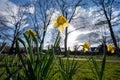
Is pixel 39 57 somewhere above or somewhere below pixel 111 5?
below

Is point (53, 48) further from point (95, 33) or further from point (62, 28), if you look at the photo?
point (95, 33)

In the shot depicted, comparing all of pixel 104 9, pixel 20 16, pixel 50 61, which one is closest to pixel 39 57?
pixel 50 61

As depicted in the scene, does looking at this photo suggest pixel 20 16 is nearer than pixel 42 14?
No

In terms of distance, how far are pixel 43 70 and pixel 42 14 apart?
32.1 meters

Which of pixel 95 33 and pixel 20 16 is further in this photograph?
pixel 95 33

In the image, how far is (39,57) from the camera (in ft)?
5.58

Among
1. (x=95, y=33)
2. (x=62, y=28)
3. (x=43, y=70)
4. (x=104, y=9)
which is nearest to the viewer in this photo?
(x=43, y=70)

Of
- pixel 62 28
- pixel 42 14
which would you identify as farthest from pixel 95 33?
pixel 62 28

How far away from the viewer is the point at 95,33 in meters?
45.4

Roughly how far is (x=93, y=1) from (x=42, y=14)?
934 cm

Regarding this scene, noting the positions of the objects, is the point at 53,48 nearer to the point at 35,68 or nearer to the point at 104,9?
the point at 35,68

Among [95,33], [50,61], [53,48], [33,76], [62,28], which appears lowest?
[33,76]

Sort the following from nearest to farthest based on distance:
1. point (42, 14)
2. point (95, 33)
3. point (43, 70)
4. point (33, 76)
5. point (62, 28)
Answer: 1. point (33, 76)
2. point (43, 70)
3. point (62, 28)
4. point (42, 14)
5. point (95, 33)

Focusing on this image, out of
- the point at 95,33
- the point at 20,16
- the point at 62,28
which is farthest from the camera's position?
the point at 95,33
